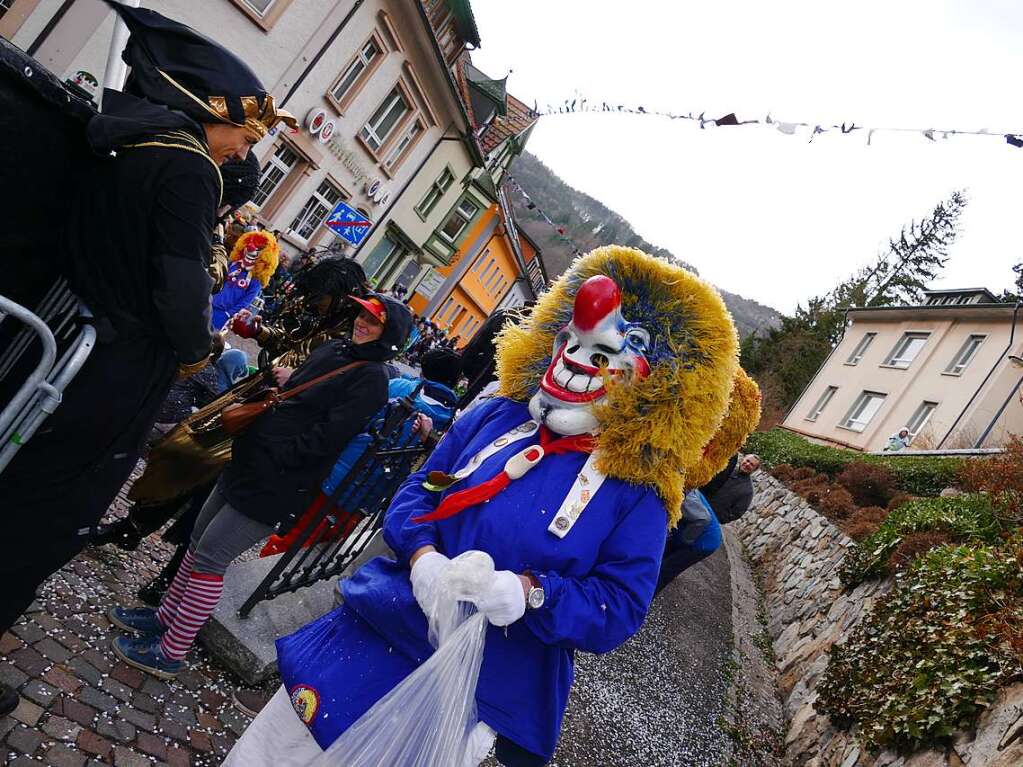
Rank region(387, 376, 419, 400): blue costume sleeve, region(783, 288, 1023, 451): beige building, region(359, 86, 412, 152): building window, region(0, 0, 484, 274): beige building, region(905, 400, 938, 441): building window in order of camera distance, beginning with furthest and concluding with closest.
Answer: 1. region(905, 400, 938, 441): building window
2. region(783, 288, 1023, 451): beige building
3. region(359, 86, 412, 152): building window
4. region(0, 0, 484, 274): beige building
5. region(387, 376, 419, 400): blue costume sleeve

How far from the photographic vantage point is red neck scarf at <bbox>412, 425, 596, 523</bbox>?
183cm

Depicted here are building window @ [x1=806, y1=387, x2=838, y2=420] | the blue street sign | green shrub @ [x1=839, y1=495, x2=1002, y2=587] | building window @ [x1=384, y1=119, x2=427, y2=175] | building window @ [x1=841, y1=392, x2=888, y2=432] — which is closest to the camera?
green shrub @ [x1=839, y1=495, x2=1002, y2=587]

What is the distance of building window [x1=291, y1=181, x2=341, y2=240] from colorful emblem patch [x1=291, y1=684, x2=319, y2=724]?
684 inches

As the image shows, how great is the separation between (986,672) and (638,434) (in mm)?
3137

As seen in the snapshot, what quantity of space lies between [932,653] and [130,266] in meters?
4.79

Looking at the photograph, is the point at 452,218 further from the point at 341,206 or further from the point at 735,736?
the point at 735,736

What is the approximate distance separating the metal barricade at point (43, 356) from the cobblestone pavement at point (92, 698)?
1.03 m

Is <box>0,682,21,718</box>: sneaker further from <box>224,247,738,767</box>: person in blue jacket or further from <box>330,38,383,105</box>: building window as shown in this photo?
<box>330,38,383,105</box>: building window

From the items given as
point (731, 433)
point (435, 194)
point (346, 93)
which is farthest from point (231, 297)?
point (435, 194)

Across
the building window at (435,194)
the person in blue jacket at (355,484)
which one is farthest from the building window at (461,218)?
the person in blue jacket at (355,484)

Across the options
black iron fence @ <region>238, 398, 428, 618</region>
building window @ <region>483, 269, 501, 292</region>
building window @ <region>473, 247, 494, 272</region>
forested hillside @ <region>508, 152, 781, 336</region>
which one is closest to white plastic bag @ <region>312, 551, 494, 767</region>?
black iron fence @ <region>238, 398, 428, 618</region>

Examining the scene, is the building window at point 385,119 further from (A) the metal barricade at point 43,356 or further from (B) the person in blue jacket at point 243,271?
(A) the metal barricade at point 43,356

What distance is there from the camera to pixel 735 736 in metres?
4.86

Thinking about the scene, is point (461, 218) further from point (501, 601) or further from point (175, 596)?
point (501, 601)
